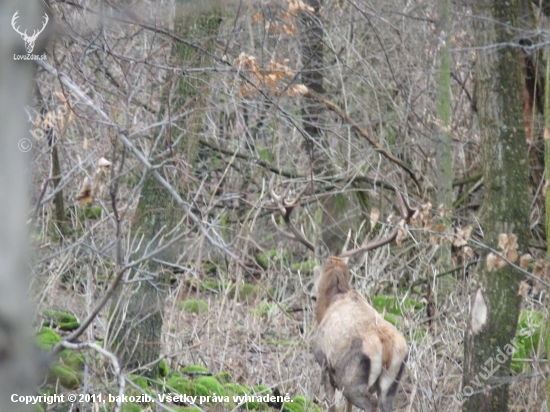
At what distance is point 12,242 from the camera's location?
57.7 inches

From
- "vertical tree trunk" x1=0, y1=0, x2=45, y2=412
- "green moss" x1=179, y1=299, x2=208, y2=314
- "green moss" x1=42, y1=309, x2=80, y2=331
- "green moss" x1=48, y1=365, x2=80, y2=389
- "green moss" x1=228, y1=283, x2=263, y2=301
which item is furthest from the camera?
"green moss" x1=228, y1=283, x2=263, y2=301

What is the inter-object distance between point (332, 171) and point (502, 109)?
534 centimetres

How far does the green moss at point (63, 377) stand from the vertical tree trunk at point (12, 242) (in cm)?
583

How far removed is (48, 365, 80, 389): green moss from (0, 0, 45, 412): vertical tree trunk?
583 centimetres

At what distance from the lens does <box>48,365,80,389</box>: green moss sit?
7059 millimetres

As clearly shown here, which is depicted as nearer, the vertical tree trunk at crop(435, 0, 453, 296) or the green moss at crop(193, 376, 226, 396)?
the green moss at crop(193, 376, 226, 396)

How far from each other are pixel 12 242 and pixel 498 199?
242 inches

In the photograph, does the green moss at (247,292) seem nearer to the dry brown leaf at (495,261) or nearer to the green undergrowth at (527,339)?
the green undergrowth at (527,339)

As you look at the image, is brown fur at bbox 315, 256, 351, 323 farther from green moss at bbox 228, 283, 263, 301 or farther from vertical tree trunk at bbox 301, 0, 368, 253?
vertical tree trunk at bbox 301, 0, 368, 253

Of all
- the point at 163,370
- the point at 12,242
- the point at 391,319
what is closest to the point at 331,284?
the point at 391,319

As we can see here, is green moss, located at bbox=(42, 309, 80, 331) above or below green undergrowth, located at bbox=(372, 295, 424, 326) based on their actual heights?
above

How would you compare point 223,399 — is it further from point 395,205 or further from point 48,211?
point 395,205
